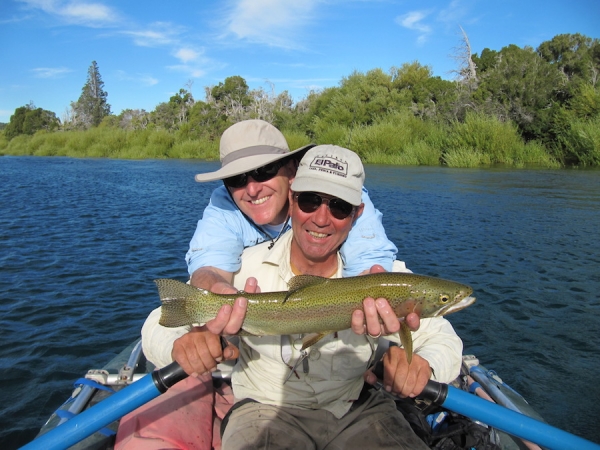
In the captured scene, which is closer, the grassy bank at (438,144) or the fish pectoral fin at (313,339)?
the fish pectoral fin at (313,339)

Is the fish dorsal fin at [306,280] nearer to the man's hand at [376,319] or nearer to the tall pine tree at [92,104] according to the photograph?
the man's hand at [376,319]

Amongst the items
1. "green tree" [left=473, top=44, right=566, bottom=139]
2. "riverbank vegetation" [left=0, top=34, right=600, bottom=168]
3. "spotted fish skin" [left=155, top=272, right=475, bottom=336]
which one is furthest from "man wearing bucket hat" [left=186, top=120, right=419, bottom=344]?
"green tree" [left=473, top=44, right=566, bottom=139]

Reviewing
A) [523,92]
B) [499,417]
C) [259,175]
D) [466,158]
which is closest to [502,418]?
[499,417]

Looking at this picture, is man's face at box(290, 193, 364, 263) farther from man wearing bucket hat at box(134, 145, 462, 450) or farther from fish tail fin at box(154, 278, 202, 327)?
fish tail fin at box(154, 278, 202, 327)

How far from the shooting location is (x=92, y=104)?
102188mm

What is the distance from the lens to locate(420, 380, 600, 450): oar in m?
2.92

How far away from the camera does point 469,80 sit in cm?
5247

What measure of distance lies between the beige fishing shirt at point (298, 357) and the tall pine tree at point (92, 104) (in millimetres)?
106878

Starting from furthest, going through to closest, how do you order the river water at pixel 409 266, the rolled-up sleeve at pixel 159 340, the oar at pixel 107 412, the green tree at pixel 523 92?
the green tree at pixel 523 92
the river water at pixel 409 266
the rolled-up sleeve at pixel 159 340
the oar at pixel 107 412

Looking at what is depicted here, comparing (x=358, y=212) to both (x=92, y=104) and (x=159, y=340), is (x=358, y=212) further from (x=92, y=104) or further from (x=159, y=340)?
(x=92, y=104)

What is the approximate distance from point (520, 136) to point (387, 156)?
10853 mm

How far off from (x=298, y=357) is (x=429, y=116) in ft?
160

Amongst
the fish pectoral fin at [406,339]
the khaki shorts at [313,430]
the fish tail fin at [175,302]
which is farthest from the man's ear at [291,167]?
the khaki shorts at [313,430]

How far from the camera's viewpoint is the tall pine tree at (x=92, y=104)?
10094 centimetres
